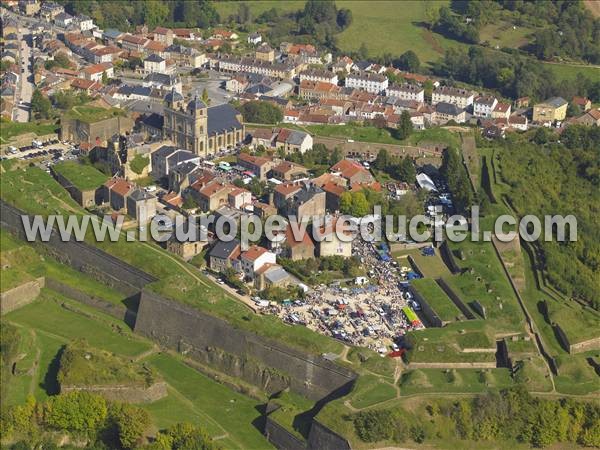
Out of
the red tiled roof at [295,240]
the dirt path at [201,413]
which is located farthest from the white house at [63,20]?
the dirt path at [201,413]

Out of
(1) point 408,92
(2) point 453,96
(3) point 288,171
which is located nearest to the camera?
(3) point 288,171

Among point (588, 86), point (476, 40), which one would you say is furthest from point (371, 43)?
point (588, 86)

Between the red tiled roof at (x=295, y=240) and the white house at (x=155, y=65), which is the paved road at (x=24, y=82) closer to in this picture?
the white house at (x=155, y=65)

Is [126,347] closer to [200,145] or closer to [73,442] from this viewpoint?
[73,442]

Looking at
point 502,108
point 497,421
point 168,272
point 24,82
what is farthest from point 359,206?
point 24,82

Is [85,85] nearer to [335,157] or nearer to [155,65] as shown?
[155,65]

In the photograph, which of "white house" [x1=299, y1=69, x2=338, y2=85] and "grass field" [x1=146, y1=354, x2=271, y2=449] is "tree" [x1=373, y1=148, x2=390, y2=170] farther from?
"grass field" [x1=146, y1=354, x2=271, y2=449]
